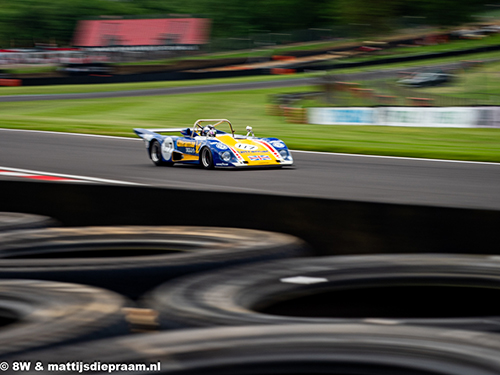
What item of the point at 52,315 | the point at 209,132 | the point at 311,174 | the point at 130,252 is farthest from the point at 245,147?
the point at 52,315

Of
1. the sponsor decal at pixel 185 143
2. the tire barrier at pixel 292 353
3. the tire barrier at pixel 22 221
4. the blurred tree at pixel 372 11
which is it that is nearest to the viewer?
the tire barrier at pixel 292 353

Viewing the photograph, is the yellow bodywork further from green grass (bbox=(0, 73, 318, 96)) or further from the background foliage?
the background foliage

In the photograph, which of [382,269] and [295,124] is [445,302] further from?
[295,124]

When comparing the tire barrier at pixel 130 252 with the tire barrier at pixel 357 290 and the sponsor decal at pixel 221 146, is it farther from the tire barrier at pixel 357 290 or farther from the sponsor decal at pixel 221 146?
the sponsor decal at pixel 221 146

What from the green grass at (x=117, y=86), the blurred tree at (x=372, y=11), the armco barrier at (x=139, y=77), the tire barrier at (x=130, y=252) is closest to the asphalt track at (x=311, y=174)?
the tire barrier at (x=130, y=252)

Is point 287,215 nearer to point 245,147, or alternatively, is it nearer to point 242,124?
point 245,147

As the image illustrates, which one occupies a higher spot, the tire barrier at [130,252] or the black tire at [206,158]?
the black tire at [206,158]

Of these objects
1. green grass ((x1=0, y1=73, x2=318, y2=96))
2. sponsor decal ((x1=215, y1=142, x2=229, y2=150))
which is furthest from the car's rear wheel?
green grass ((x1=0, y1=73, x2=318, y2=96))

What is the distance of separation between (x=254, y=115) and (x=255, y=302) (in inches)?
806

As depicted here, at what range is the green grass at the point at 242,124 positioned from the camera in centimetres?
1414

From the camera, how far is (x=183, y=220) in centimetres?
451

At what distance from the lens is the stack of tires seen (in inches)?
77.2

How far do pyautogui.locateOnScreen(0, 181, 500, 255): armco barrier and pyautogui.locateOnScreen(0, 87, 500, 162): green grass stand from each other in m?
8.89

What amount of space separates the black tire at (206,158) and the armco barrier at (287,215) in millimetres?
5878
